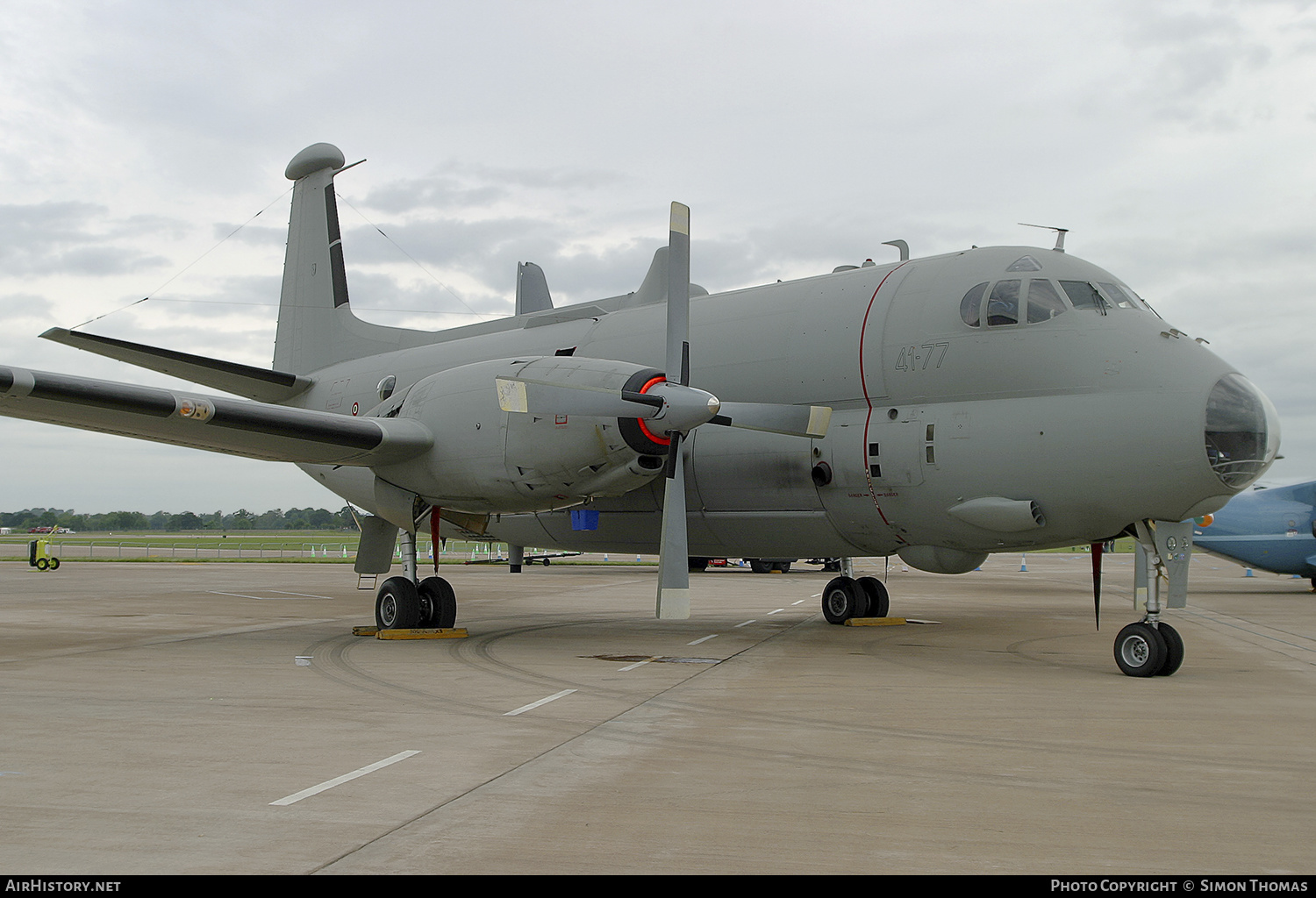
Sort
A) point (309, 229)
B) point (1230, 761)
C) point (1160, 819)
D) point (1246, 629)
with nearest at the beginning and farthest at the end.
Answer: point (1160, 819), point (1230, 761), point (1246, 629), point (309, 229)

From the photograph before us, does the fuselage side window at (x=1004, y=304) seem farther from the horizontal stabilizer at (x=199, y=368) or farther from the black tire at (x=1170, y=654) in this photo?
the horizontal stabilizer at (x=199, y=368)

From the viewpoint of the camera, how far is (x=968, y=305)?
11609 mm

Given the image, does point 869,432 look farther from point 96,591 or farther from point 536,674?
point 96,591

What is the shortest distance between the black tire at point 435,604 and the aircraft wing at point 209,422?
186cm

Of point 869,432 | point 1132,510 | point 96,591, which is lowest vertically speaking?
point 96,591

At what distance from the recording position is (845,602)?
1575 cm

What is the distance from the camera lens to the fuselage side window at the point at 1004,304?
11.3m

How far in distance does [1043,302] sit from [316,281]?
15.4 m

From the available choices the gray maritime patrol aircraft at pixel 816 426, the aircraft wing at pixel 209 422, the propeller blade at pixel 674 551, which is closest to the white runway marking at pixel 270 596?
the gray maritime patrol aircraft at pixel 816 426

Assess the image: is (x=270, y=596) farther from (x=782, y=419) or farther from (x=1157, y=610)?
(x=1157, y=610)

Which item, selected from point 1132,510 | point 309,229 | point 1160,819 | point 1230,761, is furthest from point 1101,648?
point 309,229
